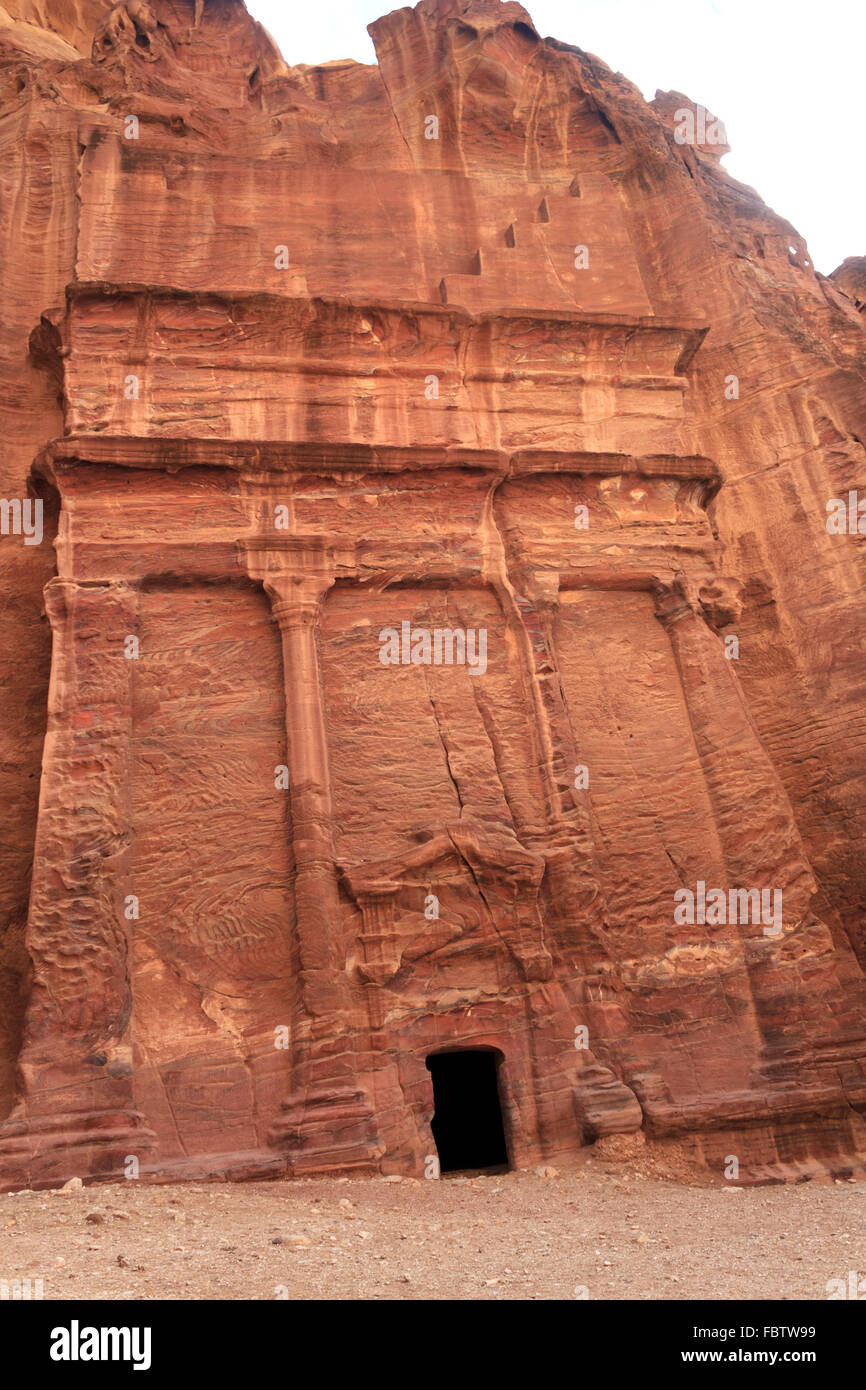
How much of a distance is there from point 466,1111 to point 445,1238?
5560mm

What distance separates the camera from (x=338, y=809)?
11273 millimetres

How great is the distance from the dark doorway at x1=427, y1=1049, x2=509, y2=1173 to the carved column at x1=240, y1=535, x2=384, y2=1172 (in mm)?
2977

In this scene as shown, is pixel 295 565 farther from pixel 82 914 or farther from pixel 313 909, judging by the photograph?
pixel 82 914

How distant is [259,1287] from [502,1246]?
201cm

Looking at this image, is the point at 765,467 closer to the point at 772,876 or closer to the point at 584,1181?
the point at 772,876

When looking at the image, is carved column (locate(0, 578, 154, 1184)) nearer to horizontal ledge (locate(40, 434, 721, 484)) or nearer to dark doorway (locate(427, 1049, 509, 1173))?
horizontal ledge (locate(40, 434, 721, 484))

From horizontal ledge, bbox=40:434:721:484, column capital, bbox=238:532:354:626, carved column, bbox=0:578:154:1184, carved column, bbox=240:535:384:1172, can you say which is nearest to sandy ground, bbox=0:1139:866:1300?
carved column, bbox=240:535:384:1172

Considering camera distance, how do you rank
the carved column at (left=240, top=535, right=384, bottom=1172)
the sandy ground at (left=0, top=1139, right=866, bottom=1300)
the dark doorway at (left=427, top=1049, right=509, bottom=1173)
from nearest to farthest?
the sandy ground at (left=0, top=1139, right=866, bottom=1300)
the carved column at (left=240, top=535, right=384, bottom=1172)
the dark doorway at (left=427, top=1049, right=509, bottom=1173)

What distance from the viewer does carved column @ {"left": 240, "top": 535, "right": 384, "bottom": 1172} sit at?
31.2ft

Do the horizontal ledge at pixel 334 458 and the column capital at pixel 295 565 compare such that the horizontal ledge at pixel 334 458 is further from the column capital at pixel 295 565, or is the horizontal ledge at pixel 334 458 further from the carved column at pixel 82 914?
the carved column at pixel 82 914

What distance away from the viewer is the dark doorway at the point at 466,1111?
12.6m

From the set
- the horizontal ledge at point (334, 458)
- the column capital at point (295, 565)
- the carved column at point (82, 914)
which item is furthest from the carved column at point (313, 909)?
the carved column at point (82, 914)

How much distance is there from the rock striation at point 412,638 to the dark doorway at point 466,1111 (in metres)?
2.44

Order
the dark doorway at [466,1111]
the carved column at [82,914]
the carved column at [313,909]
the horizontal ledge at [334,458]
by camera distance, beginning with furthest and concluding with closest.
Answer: the dark doorway at [466,1111] → the horizontal ledge at [334,458] → the carved column at [313,909] → the carved column at [82,914]
